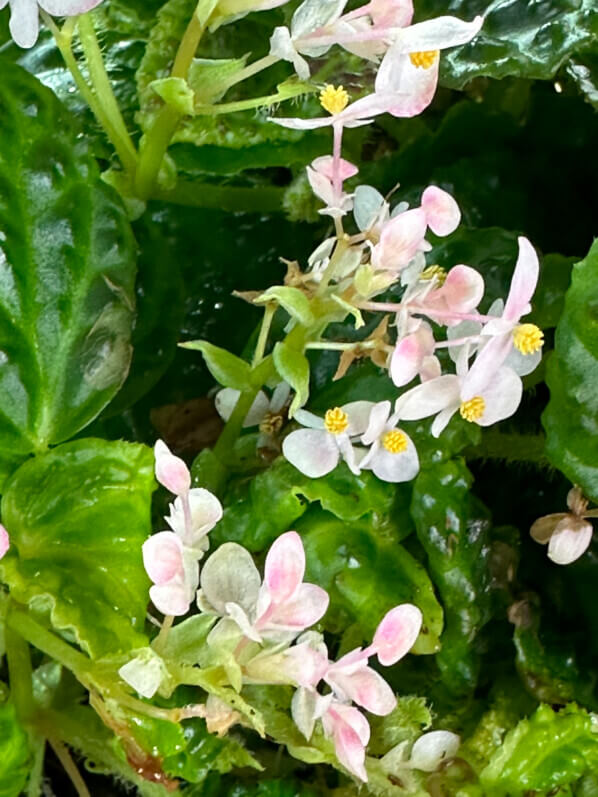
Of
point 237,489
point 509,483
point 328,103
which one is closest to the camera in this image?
point 328,103

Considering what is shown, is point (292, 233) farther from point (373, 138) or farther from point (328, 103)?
point (328, 103)

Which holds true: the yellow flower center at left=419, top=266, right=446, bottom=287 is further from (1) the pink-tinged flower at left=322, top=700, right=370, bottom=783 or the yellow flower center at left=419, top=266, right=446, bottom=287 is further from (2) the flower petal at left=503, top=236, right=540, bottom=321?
(1) the pink-tinged flower at left=322, top=700, right=370, bottom=783

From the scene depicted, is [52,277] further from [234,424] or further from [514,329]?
[514,329]

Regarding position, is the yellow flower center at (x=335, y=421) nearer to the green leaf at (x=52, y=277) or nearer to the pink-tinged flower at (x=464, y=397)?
the pink-tinged flower at (x=464, y=397)

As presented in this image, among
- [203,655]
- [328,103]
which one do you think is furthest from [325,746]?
[328,103]

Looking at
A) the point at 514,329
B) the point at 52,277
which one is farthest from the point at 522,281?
the point at 52,277

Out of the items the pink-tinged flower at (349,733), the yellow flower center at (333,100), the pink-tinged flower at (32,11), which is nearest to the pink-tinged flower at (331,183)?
the yellow flower center at (333,100)
